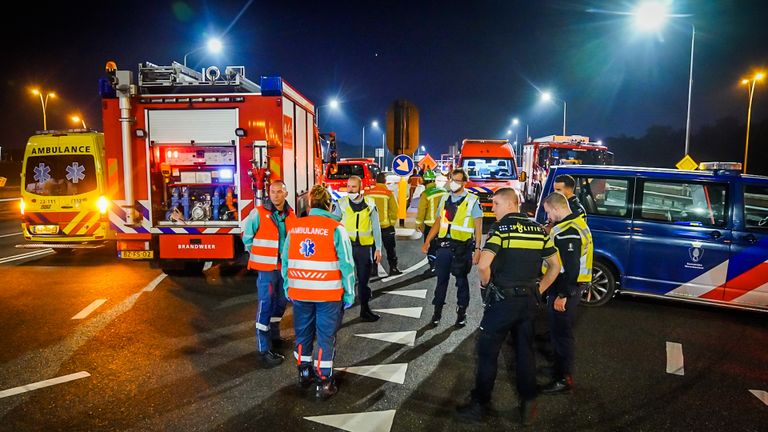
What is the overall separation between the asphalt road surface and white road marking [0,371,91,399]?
2 cm

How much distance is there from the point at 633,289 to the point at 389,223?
3.57 meters

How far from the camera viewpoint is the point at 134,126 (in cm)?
785

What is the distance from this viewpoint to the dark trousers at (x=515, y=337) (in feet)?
12.6

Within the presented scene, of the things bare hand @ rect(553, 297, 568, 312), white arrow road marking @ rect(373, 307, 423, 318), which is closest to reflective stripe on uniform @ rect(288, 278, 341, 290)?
bare hand @ rect(553, 297, 568, 312)

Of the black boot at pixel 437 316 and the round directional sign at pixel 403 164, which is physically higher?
the round directional sign at pixel 403 164

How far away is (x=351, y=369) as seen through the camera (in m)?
4.93

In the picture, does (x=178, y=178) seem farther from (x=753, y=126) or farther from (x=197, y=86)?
(x=753, y=126)

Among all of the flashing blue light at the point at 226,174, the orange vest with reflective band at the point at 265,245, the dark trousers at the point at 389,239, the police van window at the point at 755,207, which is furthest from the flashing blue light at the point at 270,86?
the police van window at the point at 755,207

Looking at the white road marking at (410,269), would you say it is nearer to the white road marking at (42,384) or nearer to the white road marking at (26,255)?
the white road marking at (42,384)

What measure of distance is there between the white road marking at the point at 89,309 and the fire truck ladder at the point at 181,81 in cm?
322

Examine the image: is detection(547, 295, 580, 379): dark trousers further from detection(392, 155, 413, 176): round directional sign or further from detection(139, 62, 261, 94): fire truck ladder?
detection(392, 155, 413, 176): round directional sign

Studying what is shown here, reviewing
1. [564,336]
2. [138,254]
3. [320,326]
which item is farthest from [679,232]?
[138,254]

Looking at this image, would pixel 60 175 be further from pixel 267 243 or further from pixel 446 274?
pixel 446 274

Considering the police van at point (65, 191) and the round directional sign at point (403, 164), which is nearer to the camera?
the police van at point (65, 191)
